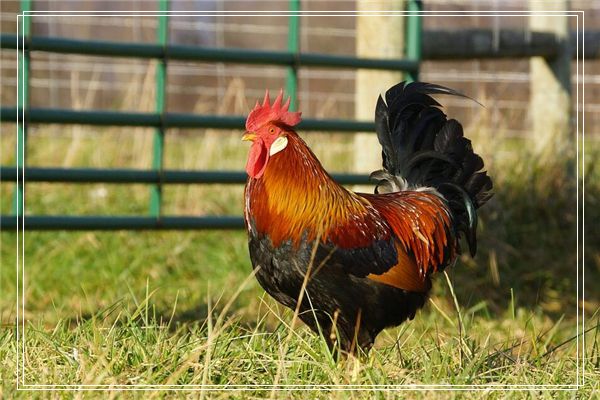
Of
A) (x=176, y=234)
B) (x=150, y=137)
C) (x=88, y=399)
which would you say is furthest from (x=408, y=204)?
(x=150, y=137)

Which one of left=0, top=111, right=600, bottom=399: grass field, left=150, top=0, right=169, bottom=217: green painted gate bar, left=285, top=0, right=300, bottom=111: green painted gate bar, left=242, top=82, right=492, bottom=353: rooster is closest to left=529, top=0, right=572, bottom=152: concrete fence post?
left=0, top=111, right=600, bottom=399: grass field

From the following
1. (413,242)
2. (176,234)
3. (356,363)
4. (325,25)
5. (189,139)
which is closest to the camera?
(356,363)

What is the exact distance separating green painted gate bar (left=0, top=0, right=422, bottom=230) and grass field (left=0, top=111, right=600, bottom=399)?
53cm

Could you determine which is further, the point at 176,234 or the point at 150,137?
the point at 150,137

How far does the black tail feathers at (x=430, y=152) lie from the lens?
451 centimetres

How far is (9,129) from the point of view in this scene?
10641 millimetres

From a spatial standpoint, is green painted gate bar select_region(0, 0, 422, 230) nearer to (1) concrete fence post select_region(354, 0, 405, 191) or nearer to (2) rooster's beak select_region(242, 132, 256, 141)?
(1) concrete fence post select_region(354, 0, 405, 191)

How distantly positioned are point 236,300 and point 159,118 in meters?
1.30

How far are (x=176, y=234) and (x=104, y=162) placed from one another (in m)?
1.59

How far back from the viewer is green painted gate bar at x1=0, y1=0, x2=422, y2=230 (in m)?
5.82

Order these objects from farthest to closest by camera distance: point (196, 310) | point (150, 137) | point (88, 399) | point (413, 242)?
point (150, 137) < point (196, 310) < point (413, 242) < point (88, 399)

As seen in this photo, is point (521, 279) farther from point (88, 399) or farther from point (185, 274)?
point (88, 399)

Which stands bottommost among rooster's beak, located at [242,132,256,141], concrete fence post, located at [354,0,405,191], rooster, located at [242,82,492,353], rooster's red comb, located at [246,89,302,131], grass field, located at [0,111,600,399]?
grass field, located at [0,111,600,399]

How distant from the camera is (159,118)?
6.17 metres
